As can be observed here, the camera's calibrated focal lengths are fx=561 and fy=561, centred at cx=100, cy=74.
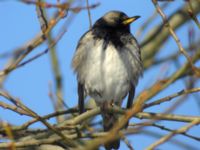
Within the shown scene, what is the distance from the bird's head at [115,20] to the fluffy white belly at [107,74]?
2.05ft

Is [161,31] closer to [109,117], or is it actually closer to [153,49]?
[153,49]

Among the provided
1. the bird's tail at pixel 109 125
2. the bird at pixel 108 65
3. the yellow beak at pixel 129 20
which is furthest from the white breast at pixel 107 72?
the yellow beak at pixel 129 20

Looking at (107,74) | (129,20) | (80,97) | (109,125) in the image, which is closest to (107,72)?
(107,74)

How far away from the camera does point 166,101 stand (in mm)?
3943

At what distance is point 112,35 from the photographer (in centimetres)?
618

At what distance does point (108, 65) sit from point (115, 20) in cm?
89

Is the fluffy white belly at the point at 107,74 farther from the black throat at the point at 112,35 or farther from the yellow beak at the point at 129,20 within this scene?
the yellow beak at the point at 129,20

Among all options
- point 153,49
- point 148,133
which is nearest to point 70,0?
point 148,133

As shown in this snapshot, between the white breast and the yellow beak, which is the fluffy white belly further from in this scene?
the yellow beak

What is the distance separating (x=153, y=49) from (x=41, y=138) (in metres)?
2.95

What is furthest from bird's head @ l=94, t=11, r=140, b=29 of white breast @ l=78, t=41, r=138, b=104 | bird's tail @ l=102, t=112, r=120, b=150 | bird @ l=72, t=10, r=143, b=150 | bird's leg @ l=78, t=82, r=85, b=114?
bird's tail @ l=102, t=112, r=120, b=150

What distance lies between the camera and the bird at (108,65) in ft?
19.4

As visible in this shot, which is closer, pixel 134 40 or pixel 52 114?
pixel 52 114

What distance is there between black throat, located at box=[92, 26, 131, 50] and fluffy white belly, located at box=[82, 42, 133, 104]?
0.35 ft
